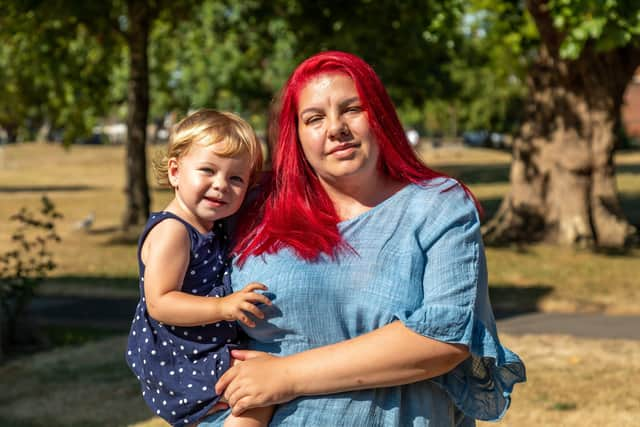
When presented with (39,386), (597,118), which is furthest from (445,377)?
(597,118)

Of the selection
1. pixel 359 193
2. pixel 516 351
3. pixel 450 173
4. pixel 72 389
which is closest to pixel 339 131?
pixel 359 193

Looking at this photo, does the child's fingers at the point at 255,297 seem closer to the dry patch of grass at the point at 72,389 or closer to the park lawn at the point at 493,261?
the dry patch of grass at the point at 72,389

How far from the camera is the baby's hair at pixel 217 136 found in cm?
266

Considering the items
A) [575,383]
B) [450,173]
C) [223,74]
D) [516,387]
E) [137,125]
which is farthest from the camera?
[223,74]

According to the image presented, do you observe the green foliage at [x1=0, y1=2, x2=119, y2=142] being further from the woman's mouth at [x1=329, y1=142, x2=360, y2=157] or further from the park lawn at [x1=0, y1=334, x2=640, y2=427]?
the woman's mouth at [x1=329, y1=142, x2=360, y2=157]

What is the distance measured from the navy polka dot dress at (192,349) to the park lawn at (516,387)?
162 inches

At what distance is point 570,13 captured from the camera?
12.1 m

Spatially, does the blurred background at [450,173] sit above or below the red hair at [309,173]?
below

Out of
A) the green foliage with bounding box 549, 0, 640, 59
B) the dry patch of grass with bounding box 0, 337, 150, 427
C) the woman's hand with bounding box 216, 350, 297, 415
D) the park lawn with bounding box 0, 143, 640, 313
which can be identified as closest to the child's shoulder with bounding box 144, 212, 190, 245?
the woman's hand with bounding box 216, 350, 297, 415

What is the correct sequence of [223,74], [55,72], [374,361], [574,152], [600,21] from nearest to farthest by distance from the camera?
[374,361], [600,21], [574,152], [55,72], [223,74]

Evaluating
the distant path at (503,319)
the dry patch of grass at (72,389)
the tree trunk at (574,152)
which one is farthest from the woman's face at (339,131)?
the tree trunk at (574,152)

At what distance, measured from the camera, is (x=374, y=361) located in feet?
7.82

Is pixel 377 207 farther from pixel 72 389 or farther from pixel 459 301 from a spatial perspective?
pixel 72 389

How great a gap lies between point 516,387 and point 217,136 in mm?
5141
